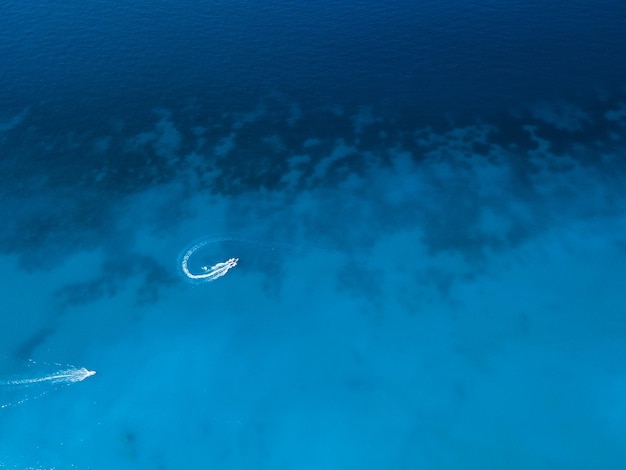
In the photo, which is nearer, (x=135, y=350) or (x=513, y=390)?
(x=513, y=390)

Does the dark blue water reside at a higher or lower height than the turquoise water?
higher

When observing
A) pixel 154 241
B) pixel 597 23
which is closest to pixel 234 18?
pixel 154 241

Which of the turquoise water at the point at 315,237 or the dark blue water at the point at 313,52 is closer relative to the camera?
the turquoise water at the point at 315,237

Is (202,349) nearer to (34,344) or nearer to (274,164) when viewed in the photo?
(34,344)

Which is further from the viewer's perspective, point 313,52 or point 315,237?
point 313,52

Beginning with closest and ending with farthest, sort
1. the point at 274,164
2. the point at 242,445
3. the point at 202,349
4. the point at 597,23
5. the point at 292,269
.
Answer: the point at 242,445 → the point at 202,349 → the point at 292,269 → the point at 274,164 → the point at 597,23

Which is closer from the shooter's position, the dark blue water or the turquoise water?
the turquoise water

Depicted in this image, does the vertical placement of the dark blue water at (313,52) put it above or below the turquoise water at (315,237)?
above

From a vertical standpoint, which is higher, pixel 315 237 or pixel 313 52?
pixel 313 52
